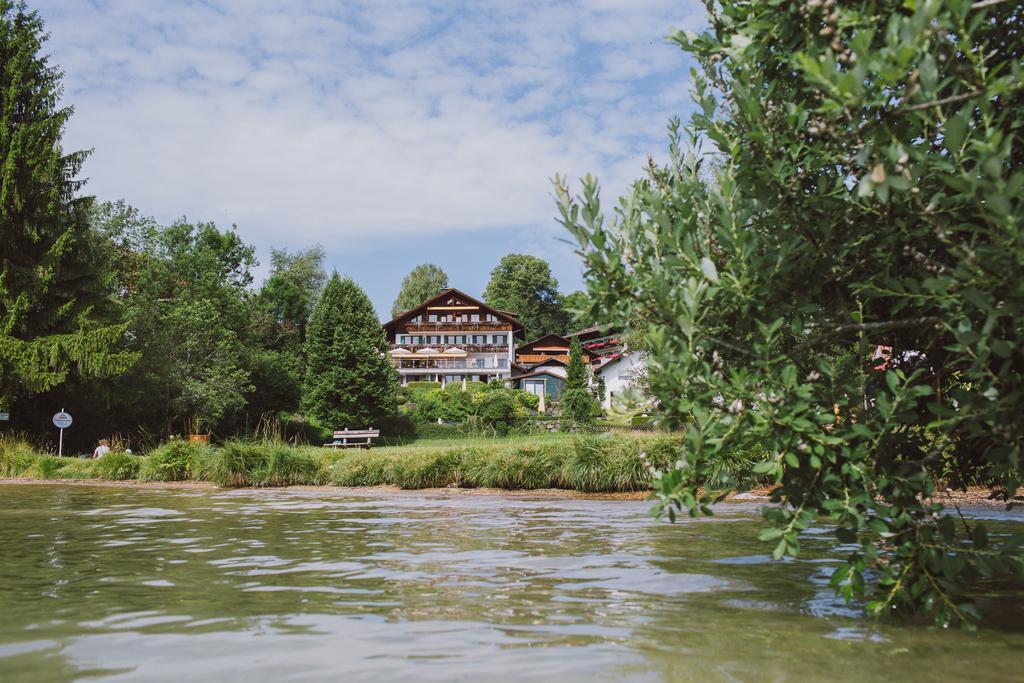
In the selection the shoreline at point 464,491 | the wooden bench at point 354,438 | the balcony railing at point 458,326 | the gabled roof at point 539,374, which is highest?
the balcony railing at point 458,326

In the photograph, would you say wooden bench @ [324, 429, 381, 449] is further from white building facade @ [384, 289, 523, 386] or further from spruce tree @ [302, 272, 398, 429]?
white building facade @ [384, 289, 523, 386]

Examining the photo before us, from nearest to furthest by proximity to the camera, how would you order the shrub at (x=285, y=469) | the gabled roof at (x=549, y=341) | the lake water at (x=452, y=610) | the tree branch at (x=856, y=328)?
the lake water at (x=452, y=610), the tree branch at (x=856, y=328), the shrub at (x=285, y=469), the gabled roof at (x=549, y=341)

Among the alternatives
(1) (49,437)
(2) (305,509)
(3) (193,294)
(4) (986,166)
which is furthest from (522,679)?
(3) (193,294)

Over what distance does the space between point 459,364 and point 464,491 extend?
76029 mm

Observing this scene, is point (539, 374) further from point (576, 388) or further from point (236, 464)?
point (236, 464)

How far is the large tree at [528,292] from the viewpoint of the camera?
122 m

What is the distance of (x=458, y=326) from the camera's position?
9412 centimetres

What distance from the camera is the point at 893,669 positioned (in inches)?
176

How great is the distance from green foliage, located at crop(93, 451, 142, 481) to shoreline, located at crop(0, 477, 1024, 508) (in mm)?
331

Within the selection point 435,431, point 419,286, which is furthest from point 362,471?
point 419,286

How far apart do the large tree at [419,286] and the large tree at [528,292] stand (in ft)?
35.8

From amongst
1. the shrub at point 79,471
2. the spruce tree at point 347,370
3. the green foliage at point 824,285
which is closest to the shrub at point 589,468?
the green foliage at point 824,285

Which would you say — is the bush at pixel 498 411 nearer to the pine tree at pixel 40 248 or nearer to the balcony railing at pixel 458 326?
the pine tree at pixel 40 248

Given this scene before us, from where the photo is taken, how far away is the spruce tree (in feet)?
157
